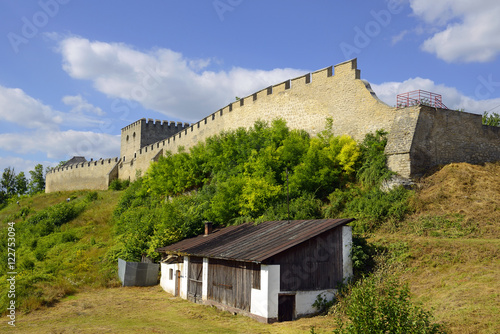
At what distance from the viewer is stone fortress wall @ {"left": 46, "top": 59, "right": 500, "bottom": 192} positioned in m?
17.1

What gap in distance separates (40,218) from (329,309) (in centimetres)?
2944

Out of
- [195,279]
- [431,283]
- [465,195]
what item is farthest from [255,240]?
[465,195]

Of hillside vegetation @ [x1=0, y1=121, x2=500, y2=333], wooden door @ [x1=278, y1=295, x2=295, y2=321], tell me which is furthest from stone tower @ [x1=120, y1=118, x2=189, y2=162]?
wooden door @ [x1=278, y1=295, x2=295, y2=321]

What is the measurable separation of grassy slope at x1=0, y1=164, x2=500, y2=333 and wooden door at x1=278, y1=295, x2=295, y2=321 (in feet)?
1.55

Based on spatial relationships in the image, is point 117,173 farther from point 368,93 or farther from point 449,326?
point 449,326

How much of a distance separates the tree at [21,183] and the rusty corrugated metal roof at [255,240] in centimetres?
5622

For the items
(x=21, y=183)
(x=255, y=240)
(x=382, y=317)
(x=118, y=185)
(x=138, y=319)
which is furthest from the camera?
(x=21, y=183)

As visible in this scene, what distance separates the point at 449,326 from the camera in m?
8.45

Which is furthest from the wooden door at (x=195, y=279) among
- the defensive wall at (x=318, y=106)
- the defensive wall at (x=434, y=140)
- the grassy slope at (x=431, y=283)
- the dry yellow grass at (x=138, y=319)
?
the defensive wall at (x=318, y=106)

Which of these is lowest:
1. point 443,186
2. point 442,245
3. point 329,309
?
point 329,309

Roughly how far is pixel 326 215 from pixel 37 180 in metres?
62.8

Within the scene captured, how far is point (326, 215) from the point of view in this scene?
55.0 feet

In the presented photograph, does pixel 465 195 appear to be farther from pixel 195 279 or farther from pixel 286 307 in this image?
pixel 195 279

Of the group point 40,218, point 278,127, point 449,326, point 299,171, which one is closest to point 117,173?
point 40,218
